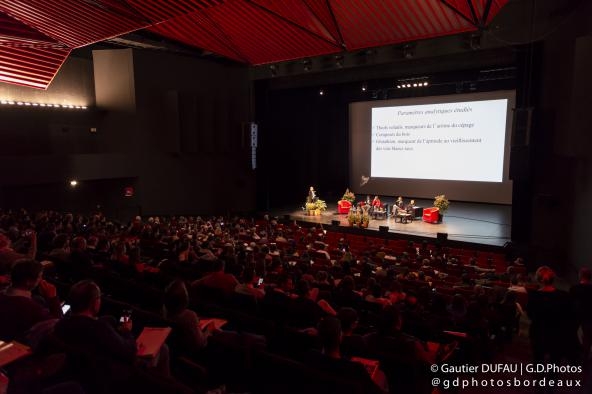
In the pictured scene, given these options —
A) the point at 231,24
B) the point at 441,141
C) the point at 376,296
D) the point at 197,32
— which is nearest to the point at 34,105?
the point at 197,32

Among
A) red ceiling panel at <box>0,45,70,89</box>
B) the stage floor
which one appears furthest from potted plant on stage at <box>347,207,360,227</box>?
red ceiling panel at <box>0,45,70,89</box>

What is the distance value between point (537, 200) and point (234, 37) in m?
10.5

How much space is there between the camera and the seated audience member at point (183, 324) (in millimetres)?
3033

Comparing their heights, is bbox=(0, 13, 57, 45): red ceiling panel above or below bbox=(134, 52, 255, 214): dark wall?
above

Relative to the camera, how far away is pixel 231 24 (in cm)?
1212

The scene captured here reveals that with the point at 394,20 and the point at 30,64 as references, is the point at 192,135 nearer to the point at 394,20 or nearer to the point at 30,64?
the point at 30,64

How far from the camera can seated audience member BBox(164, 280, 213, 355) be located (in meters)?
3.03

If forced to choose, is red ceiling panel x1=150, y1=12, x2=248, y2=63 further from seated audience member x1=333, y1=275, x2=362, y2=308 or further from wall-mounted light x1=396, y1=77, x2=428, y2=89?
seated audience member x1=333, y1=275, x2=362, y2=308

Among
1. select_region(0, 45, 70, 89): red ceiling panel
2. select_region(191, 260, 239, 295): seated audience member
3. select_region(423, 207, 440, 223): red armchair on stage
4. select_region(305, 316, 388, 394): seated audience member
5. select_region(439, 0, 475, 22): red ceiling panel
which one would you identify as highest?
select_region(439, 0, 475, 22): red ceiling panel

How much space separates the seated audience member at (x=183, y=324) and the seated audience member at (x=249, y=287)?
1.31 metres

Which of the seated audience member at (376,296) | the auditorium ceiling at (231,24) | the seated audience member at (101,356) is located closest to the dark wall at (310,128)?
the auditorium ceiling at (231,24)

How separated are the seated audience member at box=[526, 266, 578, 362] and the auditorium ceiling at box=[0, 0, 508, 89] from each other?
784 cm

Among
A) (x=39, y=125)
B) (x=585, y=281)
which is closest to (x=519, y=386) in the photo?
(x=585, y=281)

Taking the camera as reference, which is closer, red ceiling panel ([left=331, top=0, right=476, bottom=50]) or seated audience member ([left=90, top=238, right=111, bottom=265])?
seated audience member ([left=90, top=238, right=111, bottom=265])
